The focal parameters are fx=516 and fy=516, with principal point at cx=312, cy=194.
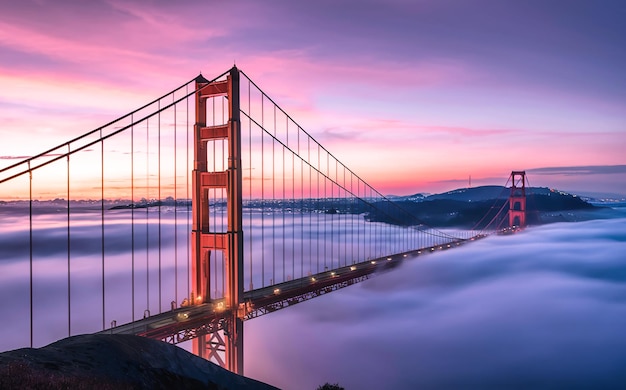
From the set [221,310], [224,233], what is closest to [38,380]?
[221,310]

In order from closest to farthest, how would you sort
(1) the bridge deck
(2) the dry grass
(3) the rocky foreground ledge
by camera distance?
(2) the dry grass → (3) the rocky foreground ledge → (1) the bridge deck

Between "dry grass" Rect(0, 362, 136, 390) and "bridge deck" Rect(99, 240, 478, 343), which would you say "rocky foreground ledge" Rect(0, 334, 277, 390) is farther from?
"bridge deck" Rect(99, 240, 478, 343)

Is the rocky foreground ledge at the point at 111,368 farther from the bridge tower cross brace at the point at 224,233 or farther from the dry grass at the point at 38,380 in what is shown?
the bridge tower cross brace at the point at 224,233

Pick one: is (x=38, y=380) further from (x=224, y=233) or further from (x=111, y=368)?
(x=224, y=233)

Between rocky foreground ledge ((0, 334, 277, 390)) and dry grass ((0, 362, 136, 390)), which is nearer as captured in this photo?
dry grass ((0, 362, 136, 390))

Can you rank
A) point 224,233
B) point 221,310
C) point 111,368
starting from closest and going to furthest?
point 111,368
point 221,310
point 224,233

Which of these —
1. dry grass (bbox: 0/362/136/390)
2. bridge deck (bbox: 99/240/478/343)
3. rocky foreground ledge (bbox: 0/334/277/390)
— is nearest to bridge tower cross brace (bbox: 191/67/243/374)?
bridge deck (bbox: 99/240/478/343)

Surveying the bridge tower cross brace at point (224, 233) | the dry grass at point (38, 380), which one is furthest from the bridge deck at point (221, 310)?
the dry grass at point (38, 380)
